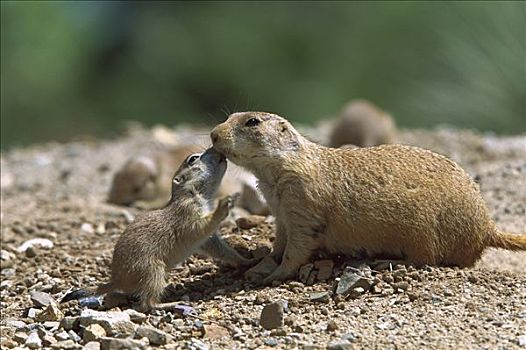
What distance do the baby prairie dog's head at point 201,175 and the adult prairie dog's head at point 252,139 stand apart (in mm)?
105

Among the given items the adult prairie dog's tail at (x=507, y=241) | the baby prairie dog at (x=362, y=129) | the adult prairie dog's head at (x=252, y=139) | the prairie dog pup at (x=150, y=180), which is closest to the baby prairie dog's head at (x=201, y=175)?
Answer: the adult prairie dog's head at (x=252, y=139)

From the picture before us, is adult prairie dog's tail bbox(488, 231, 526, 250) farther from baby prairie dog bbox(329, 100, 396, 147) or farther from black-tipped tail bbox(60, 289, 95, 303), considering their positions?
baby prairie dog bbox(329, 100, 396, 147)

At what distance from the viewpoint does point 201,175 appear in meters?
6.82

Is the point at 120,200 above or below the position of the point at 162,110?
below

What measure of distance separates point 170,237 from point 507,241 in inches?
79.4

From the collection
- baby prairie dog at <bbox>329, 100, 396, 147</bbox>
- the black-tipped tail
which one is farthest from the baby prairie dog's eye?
baby prairie dog at <bbox>329, 100, 396, 147</bbox>

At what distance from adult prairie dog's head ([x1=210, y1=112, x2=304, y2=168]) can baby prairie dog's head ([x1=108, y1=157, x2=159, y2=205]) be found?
495 cm

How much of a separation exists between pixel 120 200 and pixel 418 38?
980 cm

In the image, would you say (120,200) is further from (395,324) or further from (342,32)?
(342,32)

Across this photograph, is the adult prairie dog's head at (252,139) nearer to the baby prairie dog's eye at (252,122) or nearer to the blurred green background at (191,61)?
the baby prairie dog's eye at (252,122)

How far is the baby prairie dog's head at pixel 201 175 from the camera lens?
6789 mm

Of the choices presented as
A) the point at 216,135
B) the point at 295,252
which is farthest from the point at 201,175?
the point at 295,252

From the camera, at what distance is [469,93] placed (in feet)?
55.0

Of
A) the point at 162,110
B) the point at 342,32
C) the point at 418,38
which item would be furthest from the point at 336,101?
the point at 418,38
